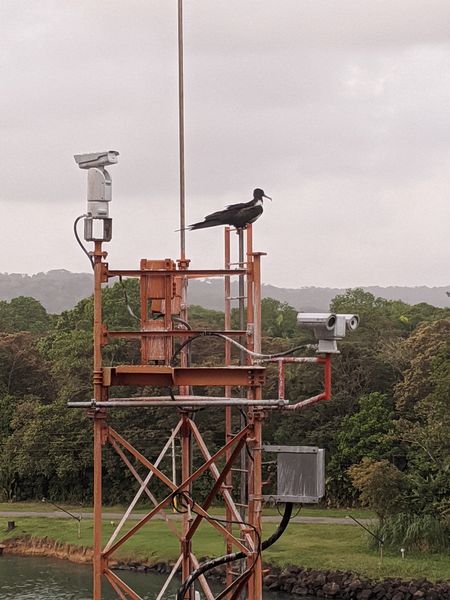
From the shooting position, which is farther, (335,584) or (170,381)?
(335,584)

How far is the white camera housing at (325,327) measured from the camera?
14.6 m

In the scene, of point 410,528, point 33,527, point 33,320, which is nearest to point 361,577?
point 410,528

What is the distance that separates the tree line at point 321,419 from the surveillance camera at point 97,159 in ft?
105

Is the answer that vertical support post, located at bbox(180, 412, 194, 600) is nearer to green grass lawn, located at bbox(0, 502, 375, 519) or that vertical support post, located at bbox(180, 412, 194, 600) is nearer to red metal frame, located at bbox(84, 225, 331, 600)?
red metal frame, located at bbox(84, 225, 331, 600)

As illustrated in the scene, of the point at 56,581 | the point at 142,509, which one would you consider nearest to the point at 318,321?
the point at 56,581

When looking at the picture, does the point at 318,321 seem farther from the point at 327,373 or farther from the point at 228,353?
the point at 228,353

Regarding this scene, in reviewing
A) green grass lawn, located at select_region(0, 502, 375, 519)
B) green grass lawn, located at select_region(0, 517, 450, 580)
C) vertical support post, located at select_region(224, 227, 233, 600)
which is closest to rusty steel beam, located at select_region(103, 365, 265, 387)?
vertical support post, located at select_region(224, 227, 233, 600)

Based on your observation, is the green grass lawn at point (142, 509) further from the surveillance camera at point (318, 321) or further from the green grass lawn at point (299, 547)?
the surveillance camera at point (318, 321)

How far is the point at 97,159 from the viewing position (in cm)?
1540

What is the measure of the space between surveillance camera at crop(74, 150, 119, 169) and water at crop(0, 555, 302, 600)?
2703cm

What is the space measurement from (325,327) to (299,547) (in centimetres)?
3322

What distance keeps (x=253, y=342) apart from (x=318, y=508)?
3951cm

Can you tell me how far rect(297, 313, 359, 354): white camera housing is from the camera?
14570mm

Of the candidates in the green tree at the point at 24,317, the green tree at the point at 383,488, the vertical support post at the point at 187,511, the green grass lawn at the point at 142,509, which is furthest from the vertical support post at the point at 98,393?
the green tree at the point at 24,317
